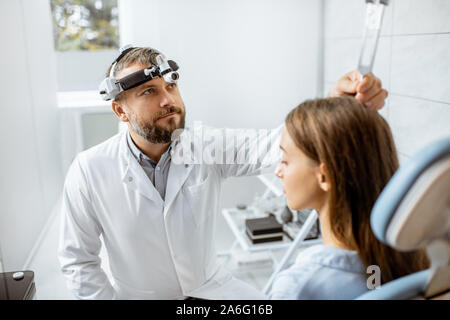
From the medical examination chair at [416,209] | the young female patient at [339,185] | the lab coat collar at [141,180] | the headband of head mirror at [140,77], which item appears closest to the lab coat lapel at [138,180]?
the lab coat collar at [141,180]

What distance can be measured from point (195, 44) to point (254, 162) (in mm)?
449

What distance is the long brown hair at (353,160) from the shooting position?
29.2 inches

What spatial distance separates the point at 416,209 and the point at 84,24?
1.05 m

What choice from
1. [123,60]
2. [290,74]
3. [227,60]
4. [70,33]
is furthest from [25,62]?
[290,74]

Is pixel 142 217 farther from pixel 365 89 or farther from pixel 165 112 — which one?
pixel 365 89

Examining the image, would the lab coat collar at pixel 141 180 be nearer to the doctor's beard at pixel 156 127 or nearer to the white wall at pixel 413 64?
the doctor's beard at pixel 156 127

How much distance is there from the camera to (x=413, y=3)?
4.28 ft

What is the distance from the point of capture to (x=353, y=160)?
2.46ft

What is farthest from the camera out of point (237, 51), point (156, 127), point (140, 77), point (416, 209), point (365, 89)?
point (237, 51)

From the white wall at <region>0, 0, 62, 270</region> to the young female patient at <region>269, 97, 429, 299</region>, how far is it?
796 millimetres

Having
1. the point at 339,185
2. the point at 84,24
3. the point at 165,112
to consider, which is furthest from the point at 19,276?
the point at 339,185

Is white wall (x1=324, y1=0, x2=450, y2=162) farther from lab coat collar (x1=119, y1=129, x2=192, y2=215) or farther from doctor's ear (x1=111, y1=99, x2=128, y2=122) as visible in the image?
doctor's ear (x1=111, y1=99, x2=128, y2=122)

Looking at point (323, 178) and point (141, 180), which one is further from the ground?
point (323, 178)
